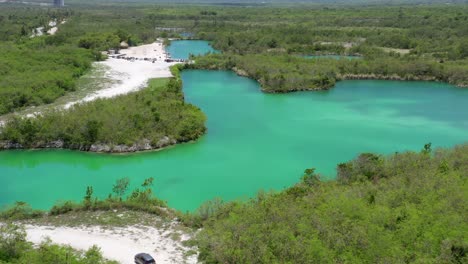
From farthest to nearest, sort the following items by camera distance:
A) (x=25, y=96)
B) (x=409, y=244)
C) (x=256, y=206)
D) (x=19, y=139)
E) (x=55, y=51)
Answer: (x=55, y=51), (x=25, y=96), (x=19, y=139), (x=256, y=206), (x=409, y=244)

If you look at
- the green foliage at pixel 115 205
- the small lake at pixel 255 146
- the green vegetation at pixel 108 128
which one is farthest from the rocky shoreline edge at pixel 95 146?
the green foliage at pixel 115 205

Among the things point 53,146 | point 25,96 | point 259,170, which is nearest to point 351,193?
point 259,170

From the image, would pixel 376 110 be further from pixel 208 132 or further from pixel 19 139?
pixel 19 139

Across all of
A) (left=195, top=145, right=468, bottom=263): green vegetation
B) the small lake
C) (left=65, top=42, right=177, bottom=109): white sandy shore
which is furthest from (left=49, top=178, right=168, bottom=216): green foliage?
(left=65, top=42, right=177, bottom=109): white sandy shore

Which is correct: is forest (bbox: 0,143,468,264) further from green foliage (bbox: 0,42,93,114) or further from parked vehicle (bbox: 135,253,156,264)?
green foliage (bbox: 0,42,93,114)

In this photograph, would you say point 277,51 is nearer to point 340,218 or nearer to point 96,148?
point 96,148

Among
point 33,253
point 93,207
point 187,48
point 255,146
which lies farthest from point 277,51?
point 33,253

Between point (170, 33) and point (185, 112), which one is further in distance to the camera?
point (170, 33)
